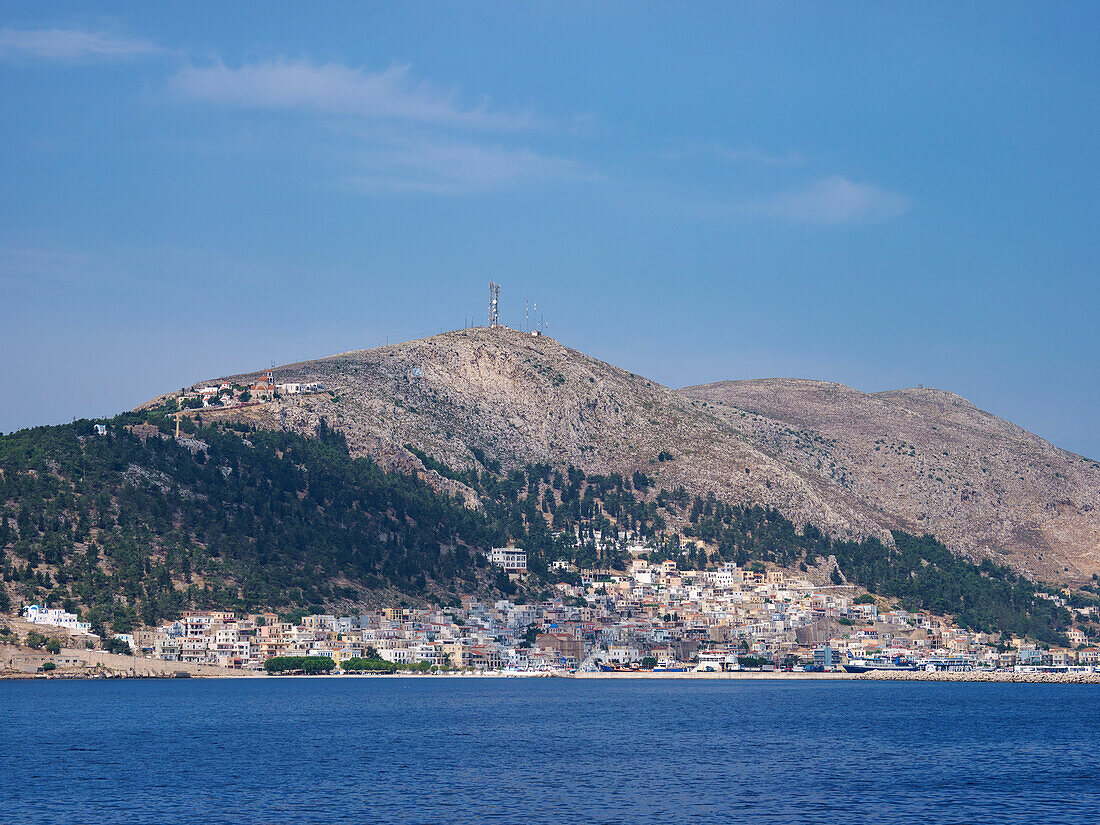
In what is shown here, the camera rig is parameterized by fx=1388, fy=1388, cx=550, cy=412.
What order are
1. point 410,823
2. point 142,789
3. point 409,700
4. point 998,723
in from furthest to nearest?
point 409,700, point 998,723, point 142,789, point 410,823

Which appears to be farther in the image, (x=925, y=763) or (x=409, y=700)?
(x=409, y=700)

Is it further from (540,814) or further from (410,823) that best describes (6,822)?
(540,814)

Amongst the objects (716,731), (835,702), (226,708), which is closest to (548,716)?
(716,731)

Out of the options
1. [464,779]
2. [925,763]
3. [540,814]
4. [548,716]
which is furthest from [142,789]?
[548,716]

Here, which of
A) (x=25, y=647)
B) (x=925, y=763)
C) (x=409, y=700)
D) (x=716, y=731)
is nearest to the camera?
(x=925, y=763)

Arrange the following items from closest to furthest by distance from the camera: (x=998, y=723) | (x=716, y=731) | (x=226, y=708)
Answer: (x=716, y=731), (x=998, y=723), (x=226, y=708)

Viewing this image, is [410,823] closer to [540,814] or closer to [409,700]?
[540,814]
